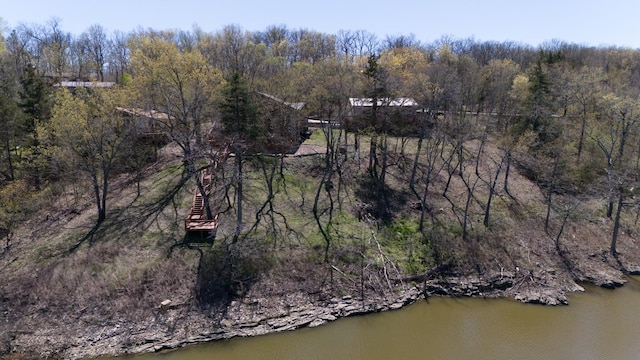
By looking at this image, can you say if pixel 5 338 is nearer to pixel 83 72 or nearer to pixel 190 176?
pixel 190 176

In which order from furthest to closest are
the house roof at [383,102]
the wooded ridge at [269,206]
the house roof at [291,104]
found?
the house roof at [383,102], the house roof at [291,104], the wooded ridge at [269,206]

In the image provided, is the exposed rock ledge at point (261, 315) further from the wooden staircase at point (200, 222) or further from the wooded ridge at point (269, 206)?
the wooden staircase at point (200, 222)

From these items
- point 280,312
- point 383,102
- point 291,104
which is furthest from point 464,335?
point 291,104

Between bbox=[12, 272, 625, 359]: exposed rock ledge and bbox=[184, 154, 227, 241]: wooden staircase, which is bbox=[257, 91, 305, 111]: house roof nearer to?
bbox=[184, 154, 227, 241]: wooden staircase

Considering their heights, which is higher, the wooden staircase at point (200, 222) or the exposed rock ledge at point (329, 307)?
the wooden staircase at point (200, 222)

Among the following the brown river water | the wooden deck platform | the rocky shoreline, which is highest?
the wooden deck platform

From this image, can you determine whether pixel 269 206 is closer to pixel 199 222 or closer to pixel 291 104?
pixel 199 222

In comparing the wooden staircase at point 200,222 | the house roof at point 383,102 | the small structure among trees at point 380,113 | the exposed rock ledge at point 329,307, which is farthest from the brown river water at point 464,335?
the house roof at point 383,102

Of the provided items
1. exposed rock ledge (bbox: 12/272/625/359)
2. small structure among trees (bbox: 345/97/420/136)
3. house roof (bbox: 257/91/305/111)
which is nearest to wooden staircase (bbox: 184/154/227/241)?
exposed rock ledge (bbox: 12/272/625/359)
